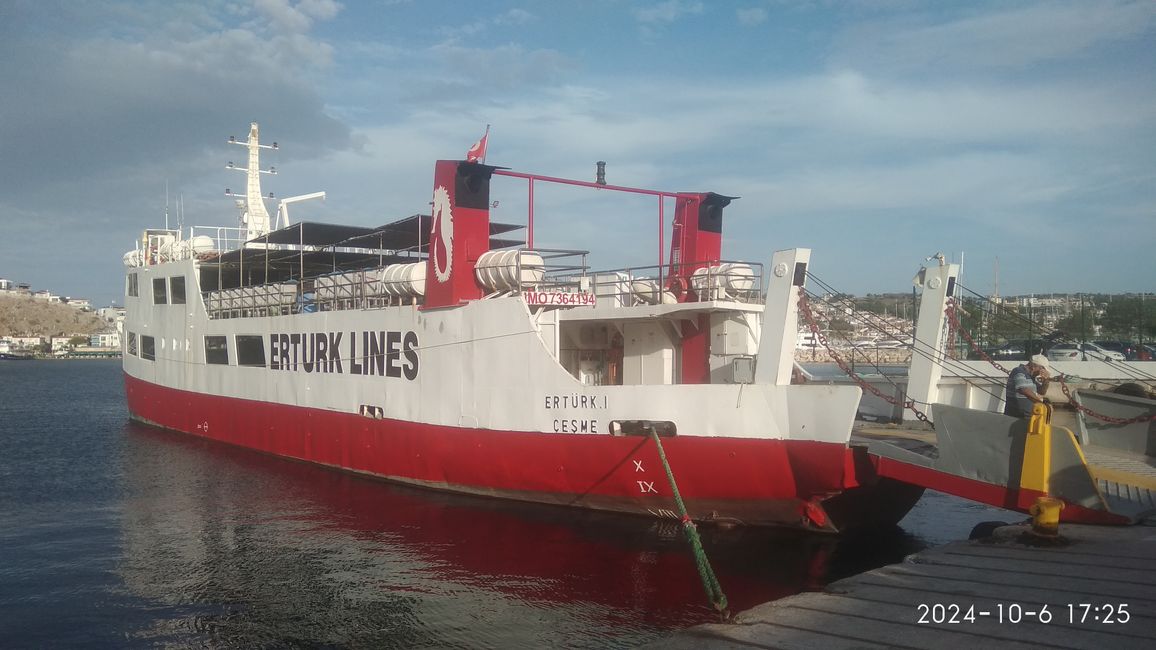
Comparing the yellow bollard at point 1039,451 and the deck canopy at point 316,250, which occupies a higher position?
the deck canopy at point 316,250

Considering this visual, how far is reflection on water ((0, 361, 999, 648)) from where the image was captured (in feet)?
32.1

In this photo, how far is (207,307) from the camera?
27.2m

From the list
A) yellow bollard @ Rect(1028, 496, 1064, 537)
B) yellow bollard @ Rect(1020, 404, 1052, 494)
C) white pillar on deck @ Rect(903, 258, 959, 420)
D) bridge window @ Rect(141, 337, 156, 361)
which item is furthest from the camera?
bridge window @ Rect(141, 337, 156, 361)

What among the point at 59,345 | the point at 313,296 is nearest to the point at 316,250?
the point at 313,296

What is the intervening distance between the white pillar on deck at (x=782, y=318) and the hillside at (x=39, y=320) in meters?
174

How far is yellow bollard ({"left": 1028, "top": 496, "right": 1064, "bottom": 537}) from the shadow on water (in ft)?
11.0

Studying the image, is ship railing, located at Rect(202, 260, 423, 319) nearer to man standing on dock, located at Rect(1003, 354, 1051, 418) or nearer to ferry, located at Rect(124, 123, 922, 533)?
ferry, located at Rect(124, 123, 922, 533)

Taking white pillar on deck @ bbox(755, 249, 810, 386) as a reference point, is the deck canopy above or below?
above

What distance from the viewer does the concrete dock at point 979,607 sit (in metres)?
5.75

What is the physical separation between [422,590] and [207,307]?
19.6 meters

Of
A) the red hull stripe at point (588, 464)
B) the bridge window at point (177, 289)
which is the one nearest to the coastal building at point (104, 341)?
the bridge window at point (177, 289)

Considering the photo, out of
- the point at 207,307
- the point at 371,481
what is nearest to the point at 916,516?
the point at 371,481

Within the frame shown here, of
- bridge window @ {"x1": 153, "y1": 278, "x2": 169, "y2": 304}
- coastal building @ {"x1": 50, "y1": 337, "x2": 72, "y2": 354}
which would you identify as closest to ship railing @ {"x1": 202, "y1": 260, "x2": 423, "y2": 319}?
bridge window @ {"x1": 153, "y1": 278, "x2": 169, "y2": 304}

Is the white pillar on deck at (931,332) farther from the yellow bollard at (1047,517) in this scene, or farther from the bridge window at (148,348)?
the bridge window at (148,348)
